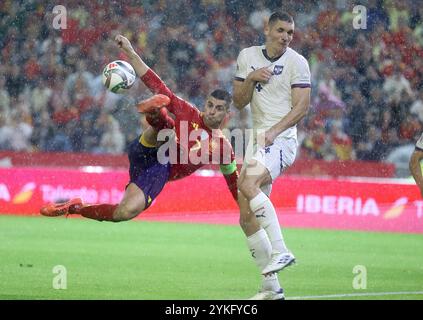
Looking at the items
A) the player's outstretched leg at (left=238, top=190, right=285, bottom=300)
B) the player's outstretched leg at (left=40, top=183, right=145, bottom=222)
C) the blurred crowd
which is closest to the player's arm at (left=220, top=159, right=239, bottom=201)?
the player's outstretched leg at (left=238, top=190, right=285, bottom=300)

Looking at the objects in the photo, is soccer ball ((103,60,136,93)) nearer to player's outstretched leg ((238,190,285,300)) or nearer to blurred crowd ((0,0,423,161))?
player's outstretched leg ((238,190,285,300))

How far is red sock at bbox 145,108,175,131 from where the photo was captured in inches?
345

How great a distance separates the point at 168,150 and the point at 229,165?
623 mm

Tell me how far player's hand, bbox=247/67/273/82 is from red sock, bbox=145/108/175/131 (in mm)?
857

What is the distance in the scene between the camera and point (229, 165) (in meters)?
9.12

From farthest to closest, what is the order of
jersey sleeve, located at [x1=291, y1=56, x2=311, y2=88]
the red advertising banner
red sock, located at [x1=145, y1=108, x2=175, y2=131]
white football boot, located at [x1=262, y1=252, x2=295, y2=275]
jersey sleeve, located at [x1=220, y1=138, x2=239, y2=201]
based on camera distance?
the red advertising banner
jersey sleeve, located at [x1=220, y1=138, x2=239, y2=201]
red sock, located at [x1=145, y1=108, x2=175, y2=131]
jersey sleeve, located at [x1=291, y1=56, x2=311, y2=88]
white football boot, located at [x1=262, y1=252, x2=295, y2=275]

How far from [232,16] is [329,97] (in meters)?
2.17

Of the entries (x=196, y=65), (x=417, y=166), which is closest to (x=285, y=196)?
(x=196, y=65)

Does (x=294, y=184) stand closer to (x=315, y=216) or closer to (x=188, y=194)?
(x=315, y=216)

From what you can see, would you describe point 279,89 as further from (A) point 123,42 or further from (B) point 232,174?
(A) point 123,42

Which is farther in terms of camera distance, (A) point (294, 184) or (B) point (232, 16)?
(B) point (232, 16)

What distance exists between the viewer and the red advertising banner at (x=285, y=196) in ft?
52.2
